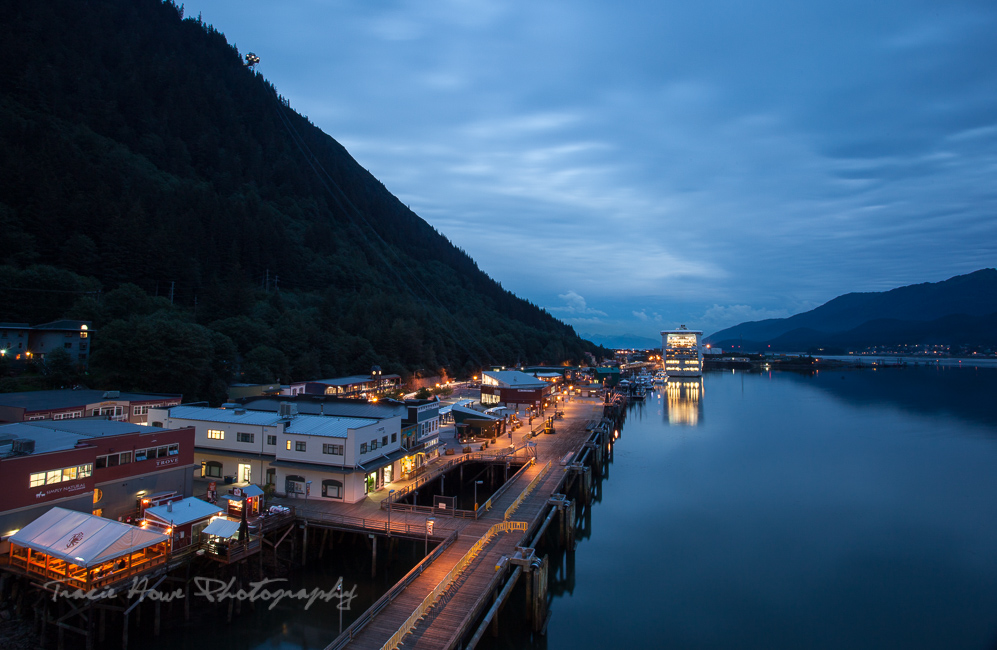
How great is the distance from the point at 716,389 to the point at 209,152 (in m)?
111

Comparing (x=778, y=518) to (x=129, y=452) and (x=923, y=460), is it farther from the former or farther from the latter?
(x=129, y=452)

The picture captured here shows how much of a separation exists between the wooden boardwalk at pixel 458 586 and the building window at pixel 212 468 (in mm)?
10029

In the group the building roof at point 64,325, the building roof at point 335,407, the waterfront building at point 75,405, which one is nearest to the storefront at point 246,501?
the building roof at point 335,407

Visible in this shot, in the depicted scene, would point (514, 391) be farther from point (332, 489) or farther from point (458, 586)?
point (458, 586)

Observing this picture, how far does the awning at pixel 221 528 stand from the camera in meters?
16.2

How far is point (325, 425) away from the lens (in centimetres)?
2336

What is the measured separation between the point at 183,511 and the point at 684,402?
7536 cm

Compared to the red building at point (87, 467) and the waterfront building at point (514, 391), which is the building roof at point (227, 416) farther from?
the waterfront building at point (514, 391)

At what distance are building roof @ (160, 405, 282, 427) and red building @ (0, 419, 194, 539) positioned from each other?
3.10 metres

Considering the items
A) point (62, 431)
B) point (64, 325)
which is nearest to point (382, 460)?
point (62, 431)

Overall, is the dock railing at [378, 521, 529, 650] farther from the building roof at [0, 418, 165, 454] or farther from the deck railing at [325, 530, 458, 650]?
the building roof at [0, 418, 165, 454]

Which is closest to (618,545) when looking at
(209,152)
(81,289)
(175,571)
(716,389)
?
(175,571)

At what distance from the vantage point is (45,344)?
36.6 m

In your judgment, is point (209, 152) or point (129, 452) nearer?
point (129, 452)
